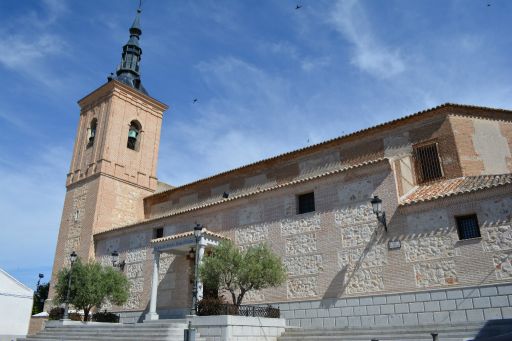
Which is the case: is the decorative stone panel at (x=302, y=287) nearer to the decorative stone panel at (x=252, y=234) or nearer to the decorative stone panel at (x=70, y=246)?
the decorative stone panel at (x=252, y=234)

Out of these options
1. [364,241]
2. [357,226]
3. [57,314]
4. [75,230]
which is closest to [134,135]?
[75,230]

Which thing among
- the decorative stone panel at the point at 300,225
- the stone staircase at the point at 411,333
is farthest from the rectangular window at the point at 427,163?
the stone staircase at the point at 411,333

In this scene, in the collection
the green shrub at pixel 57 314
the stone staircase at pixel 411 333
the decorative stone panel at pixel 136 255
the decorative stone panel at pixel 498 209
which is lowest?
the stone staircase at pixel 411 333

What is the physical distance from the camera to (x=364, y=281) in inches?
486

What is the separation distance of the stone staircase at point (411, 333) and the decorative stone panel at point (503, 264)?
1262 mm

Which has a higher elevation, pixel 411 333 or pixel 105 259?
pixel 105 259

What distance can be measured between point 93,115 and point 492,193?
69.8 feet

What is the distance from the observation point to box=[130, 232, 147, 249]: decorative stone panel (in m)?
18.9

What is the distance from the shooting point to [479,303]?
10469mm

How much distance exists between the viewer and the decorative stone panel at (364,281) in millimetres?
12109

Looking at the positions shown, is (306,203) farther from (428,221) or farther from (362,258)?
(428,221)

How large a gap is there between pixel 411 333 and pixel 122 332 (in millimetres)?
7870

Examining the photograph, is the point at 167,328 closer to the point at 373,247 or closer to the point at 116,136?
the point at 373,247

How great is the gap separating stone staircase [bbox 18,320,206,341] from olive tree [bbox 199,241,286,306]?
5.16ft
